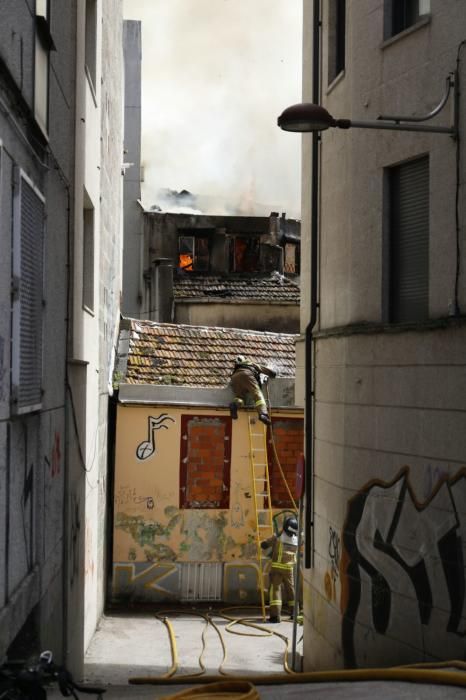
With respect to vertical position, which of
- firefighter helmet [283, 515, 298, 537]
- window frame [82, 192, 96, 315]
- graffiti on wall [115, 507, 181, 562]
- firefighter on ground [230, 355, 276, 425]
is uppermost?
window frame [82, 192, 96, 315]

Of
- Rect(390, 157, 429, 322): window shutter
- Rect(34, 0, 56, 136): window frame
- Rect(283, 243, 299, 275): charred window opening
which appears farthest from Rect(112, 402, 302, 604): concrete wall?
Rect(283, 243, 299, 275): charred window opening

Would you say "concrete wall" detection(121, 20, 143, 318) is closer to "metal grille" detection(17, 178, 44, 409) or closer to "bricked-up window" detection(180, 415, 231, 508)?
"bricked-up window" detection(180, 415, 231, 508)

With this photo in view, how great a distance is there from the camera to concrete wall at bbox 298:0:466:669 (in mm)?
9250

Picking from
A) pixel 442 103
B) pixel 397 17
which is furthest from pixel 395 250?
pixel 397 17

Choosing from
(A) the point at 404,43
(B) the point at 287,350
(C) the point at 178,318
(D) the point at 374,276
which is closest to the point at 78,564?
(D) the point at 374,276

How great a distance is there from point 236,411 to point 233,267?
14711 millimetres

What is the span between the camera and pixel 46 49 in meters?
8.62

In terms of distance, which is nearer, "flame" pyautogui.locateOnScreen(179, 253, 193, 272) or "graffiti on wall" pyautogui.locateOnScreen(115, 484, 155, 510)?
"graffiti on wall" pyautogui.locateOnScreen(115, 484, 155, 510)

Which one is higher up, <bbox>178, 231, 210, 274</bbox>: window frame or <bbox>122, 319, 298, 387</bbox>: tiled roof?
<bbox>178, 231, 210, 274</bbox>: window frame

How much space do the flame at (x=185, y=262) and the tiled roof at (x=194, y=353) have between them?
385 inches

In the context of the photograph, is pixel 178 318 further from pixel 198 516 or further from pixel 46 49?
pixel 46 49

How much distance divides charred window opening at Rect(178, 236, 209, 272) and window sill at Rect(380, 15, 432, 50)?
21.4 meters

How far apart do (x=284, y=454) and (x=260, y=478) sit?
2.27ft

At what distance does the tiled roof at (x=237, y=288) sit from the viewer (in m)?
27.9
